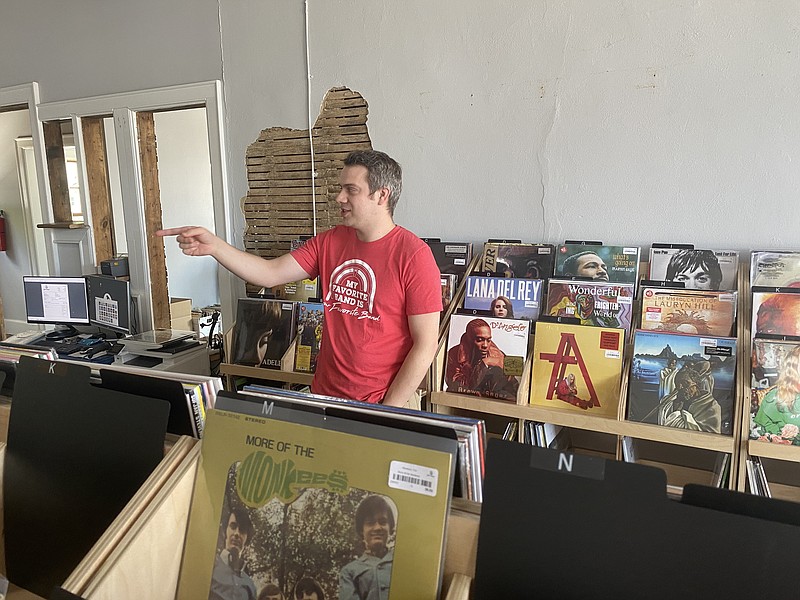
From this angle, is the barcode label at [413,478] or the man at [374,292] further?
the man at [374,292]

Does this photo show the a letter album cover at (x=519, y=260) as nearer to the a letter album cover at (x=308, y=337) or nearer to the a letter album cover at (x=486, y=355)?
the a letter album cover at (x=486, y=355)

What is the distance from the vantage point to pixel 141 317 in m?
4.18

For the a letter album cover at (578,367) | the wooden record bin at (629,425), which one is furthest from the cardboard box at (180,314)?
the a letter album cover at (578,367)

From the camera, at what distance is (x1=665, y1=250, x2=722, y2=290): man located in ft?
7.79

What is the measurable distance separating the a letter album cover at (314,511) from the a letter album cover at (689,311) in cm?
181

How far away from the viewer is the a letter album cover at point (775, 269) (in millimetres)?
2230

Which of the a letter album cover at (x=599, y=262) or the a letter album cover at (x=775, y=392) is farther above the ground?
the a letter album cover at (x=599, y=262)

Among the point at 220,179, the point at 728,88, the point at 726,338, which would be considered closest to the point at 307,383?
the point at 220,179

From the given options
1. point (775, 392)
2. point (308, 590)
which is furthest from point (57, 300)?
point (775, 392)

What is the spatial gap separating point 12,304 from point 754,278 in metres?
6.49

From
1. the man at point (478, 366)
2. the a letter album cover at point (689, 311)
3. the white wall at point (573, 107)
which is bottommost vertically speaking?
the man at point (478, 366)

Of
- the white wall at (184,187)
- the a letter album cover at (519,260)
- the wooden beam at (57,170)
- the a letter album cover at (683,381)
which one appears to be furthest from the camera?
the white wall at (184,187)

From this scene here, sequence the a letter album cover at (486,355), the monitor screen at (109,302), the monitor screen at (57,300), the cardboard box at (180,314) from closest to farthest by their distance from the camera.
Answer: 1. the a letter album cover at (486,355)
2. the monitor screen at (109,302)
3. the monitor screen at (57,300)
4. the cardboard box at (180,314)

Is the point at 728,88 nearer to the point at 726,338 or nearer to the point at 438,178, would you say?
the point at 726,338
